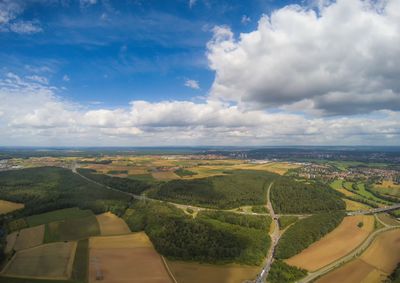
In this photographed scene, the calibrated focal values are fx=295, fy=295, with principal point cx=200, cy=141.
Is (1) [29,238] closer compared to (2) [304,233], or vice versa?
(1) [29,238]

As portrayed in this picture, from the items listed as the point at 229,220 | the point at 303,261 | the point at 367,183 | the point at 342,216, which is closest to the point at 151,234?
the point at 229,220

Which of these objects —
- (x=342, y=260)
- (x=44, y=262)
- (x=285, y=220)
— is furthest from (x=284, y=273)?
(x=44, y=262)

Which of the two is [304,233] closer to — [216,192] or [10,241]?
[216,192]

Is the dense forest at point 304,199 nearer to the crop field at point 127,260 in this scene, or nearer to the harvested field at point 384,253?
the harvested field at point 384,253

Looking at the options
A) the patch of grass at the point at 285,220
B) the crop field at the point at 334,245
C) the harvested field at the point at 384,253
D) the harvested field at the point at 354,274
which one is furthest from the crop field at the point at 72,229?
the harvested field at the point at 384,253

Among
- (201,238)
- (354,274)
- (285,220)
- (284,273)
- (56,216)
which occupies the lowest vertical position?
(354,274)

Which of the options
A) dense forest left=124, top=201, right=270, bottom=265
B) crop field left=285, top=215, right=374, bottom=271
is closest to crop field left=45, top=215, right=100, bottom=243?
dense forest left=124, top=201, right=270, bottom=265
